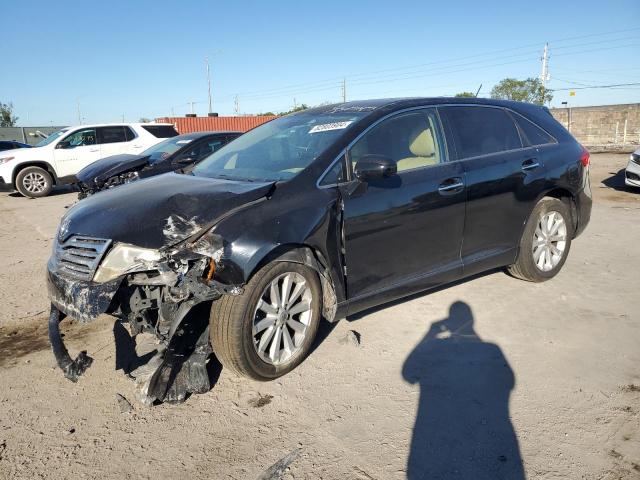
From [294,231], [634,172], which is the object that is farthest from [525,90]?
[294,231]

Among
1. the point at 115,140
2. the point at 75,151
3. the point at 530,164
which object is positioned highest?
the point at 115,140

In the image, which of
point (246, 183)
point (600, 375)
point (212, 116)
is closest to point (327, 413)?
point (246, 183)

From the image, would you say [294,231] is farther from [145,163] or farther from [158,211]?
[145,163]

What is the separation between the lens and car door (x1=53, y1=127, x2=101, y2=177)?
529 inches

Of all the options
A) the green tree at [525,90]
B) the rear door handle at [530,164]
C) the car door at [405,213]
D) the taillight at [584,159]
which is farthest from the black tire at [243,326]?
the green tree at [525,90]

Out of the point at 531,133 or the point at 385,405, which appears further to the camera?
the point at 531,133

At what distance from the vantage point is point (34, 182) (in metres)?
13.2

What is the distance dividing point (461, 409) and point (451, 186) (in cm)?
179

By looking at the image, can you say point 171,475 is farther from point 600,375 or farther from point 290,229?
point 600,375


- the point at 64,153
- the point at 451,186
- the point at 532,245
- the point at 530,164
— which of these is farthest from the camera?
the point at 64,153

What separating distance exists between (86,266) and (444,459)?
7.70 ft

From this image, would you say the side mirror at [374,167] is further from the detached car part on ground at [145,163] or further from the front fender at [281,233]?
the detached car part on ground at [145,163]

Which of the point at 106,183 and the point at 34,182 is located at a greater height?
the point at 106,183

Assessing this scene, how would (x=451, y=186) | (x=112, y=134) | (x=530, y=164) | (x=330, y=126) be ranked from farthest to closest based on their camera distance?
(x=112, y=134), (x=530, y=164), (x=451, y=186), (x=330, y=126)
